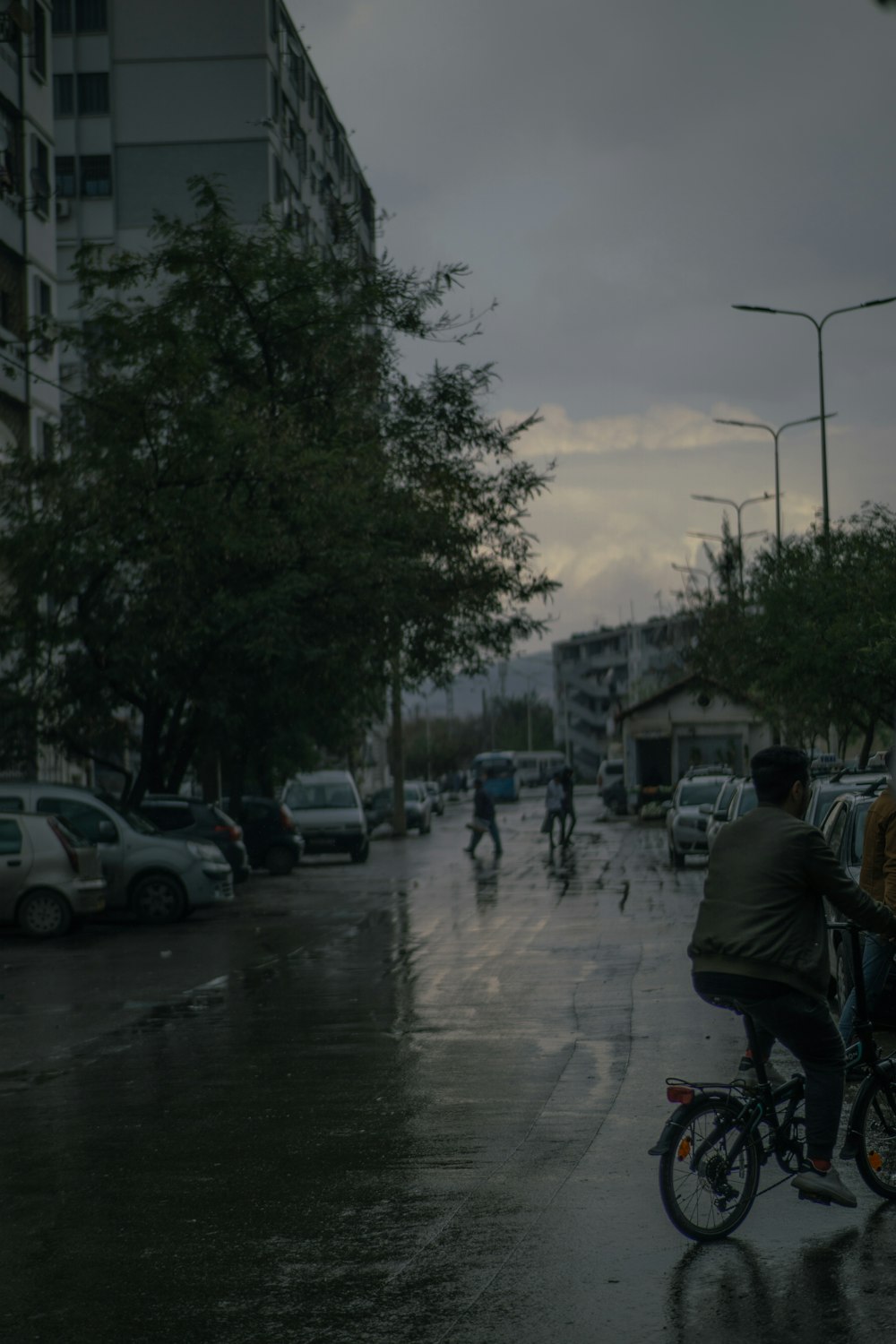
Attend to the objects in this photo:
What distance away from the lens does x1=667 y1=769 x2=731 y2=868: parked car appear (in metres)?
32.0

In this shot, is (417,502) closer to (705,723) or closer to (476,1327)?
(476,1327)

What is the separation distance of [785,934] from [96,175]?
183 feet

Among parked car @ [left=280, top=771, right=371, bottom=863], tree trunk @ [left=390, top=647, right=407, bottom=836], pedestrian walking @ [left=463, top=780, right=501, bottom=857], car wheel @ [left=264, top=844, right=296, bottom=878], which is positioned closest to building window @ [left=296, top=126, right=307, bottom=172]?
tree trunk @ [left=390, top=647, right=407, bottom=836]

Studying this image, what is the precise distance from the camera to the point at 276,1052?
11.5m

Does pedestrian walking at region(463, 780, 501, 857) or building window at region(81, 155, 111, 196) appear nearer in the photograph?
pedestrian walking at region(463, 780, 501, 857)

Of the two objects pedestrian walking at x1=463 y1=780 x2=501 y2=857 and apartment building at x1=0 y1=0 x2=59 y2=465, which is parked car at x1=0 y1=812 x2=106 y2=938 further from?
pedestrian walking at x1=463 y1=780 x2=501 y2=857

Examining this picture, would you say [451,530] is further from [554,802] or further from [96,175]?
[96,175]

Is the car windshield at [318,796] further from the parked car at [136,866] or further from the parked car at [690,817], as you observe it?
the parked car at [136,866]

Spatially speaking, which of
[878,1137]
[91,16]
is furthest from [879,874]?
[91,16]

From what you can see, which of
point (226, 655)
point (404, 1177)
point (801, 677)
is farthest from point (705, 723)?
point (404, 1177)

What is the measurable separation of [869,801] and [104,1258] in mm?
8025

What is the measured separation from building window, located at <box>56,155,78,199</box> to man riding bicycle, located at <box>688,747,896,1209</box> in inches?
2162

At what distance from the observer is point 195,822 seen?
29.4 meters

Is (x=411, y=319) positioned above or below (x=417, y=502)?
above
